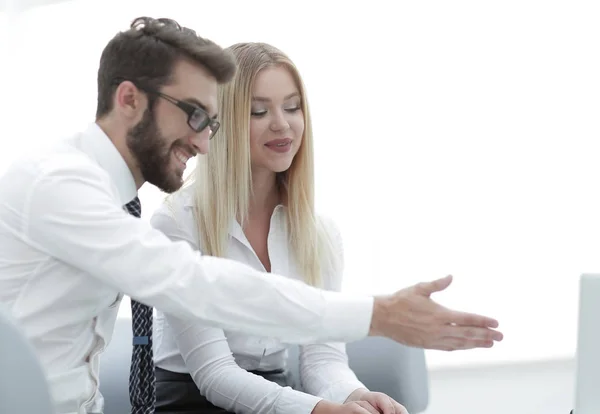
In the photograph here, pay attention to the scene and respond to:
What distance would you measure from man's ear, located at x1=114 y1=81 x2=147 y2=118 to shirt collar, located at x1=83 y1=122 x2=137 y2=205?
0.06m

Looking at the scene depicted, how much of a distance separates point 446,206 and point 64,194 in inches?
122

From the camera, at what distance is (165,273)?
155 centimetres

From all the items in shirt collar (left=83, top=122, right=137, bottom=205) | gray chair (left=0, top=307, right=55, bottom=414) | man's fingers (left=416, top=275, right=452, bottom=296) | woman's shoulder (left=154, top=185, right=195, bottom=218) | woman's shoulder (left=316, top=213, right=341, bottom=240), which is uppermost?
shirt collar (left=83, top=122, right=137, bottom=205)

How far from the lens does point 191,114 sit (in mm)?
1817

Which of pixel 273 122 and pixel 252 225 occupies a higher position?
pixel 273 122

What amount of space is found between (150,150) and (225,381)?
2.00ft

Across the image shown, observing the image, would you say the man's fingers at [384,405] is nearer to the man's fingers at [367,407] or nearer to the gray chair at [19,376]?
the man's fingers at [367,407]

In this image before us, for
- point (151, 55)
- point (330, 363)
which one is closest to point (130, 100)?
point (151, 55)

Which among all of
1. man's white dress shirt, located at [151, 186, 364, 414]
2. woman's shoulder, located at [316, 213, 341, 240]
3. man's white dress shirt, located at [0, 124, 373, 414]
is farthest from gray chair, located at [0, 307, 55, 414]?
woman's shoulder, located at [316, 213, 341, 240]

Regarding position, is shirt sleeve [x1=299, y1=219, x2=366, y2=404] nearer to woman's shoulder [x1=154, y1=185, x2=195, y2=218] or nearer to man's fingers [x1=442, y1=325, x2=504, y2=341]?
woman's shoulder [x1=154, y1=185, x2=195, y2=218]

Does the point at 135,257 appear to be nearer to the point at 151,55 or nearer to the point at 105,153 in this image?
the point at 105,153

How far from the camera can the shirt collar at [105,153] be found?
178cm

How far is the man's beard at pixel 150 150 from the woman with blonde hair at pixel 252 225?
1.37 ft

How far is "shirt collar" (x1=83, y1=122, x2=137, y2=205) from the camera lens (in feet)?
5.84
